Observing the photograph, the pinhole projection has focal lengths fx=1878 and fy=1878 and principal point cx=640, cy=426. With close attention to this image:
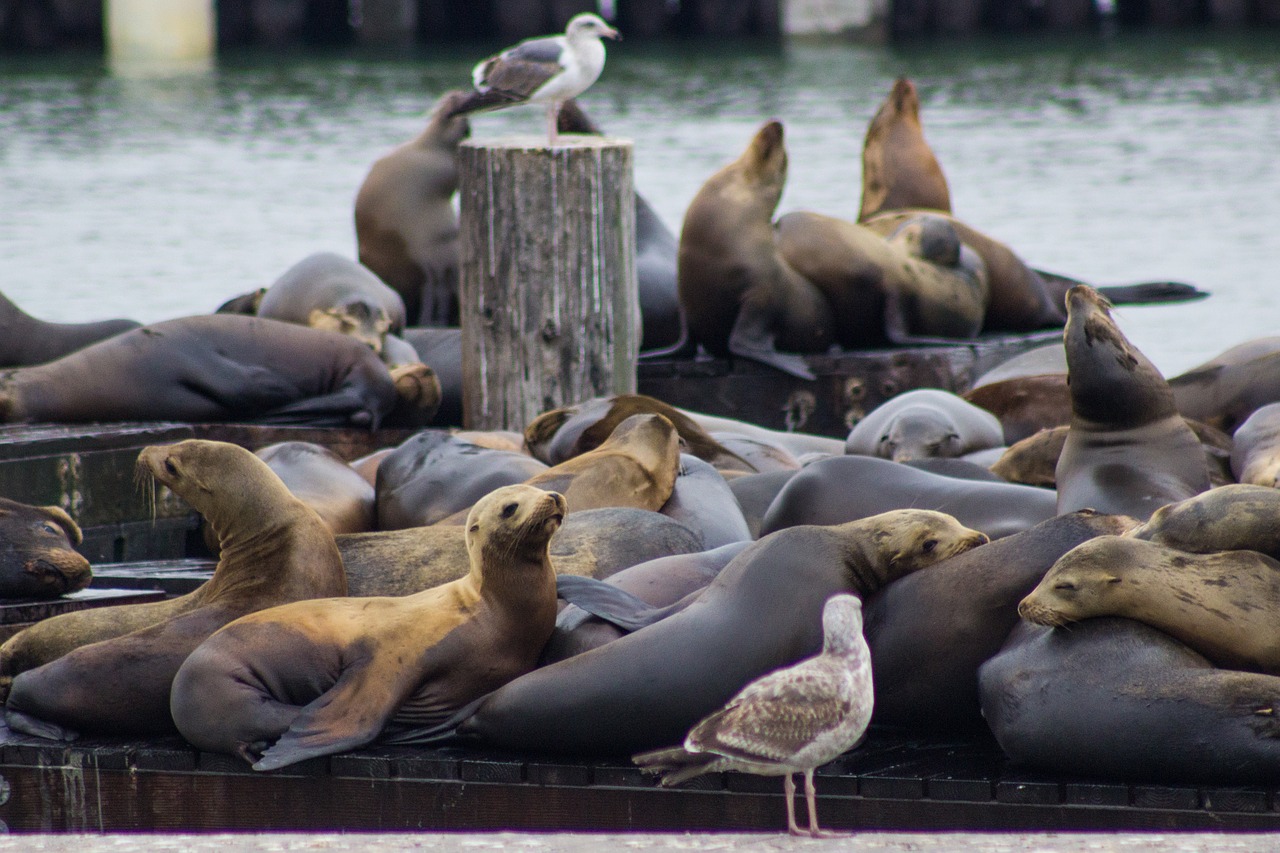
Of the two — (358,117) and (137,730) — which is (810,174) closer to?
(358,117)

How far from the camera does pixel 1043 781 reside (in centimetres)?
337

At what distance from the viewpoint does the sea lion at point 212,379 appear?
22.9 ft

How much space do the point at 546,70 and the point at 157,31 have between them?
3249cm

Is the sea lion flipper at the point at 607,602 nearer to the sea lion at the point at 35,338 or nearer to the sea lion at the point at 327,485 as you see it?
the sea lion at the point at 327,485

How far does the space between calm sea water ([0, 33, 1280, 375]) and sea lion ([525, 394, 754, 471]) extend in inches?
222

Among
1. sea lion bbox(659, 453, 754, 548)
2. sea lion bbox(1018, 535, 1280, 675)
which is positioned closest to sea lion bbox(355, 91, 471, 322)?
sea lion bbox(659, 453, 754, 548)

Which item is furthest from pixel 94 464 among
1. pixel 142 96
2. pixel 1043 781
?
pixel 142 96

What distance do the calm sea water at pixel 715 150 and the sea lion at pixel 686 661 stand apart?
7.79 metres

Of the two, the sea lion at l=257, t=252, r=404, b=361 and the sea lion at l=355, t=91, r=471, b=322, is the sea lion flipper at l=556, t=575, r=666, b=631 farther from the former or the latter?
the sea lion at l=355, t=91, r=471, b=322

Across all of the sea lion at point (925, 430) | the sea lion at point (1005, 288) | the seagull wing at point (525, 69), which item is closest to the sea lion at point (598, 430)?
the sea lion at point (925, 430)

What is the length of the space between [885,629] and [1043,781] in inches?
20.4

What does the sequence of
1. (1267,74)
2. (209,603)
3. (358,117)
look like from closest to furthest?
(209,603) < (358,117) < (1267,74)

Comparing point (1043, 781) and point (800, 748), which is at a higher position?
point (800, 748)

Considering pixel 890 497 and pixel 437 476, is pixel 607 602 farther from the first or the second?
pixel 437 476
